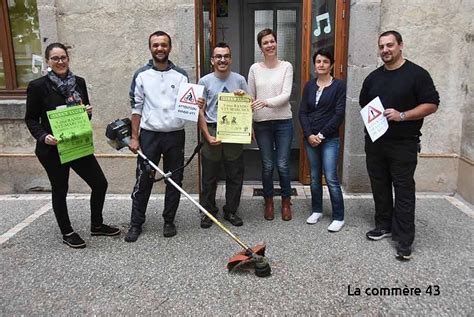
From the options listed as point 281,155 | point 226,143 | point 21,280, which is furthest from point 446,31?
point 21,280

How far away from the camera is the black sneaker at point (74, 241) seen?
4.08m

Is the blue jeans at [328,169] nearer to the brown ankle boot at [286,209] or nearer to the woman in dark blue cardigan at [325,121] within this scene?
the woman in dark blue cardigan at [325,121]

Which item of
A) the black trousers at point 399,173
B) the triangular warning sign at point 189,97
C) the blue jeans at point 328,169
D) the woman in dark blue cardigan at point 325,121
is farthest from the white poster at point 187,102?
the black trousers at point 399,173

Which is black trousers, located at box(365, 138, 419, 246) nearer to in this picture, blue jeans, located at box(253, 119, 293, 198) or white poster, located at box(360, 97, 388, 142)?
white poster, located at box(360, 97, 388, 142)

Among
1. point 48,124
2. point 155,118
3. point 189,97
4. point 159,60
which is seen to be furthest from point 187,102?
point 48,124

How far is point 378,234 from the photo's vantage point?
414 centimetres

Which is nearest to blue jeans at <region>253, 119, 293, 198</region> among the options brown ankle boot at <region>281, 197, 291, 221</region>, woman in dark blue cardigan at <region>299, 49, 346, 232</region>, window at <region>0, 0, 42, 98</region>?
brown ankle boot at <region>281, 197, 291, 221</region>

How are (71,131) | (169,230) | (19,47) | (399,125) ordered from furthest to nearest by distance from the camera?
(19,47) < (169,230) < (71,131) < (399,125)

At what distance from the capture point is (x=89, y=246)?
13.6ft

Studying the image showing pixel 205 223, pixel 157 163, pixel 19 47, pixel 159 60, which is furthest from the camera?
pixel 19 47

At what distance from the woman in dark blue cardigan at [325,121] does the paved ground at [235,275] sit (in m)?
0.47

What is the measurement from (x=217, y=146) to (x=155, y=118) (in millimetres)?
709

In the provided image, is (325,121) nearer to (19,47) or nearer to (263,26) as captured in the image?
(263,26)

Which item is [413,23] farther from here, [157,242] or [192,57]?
[157,242]
